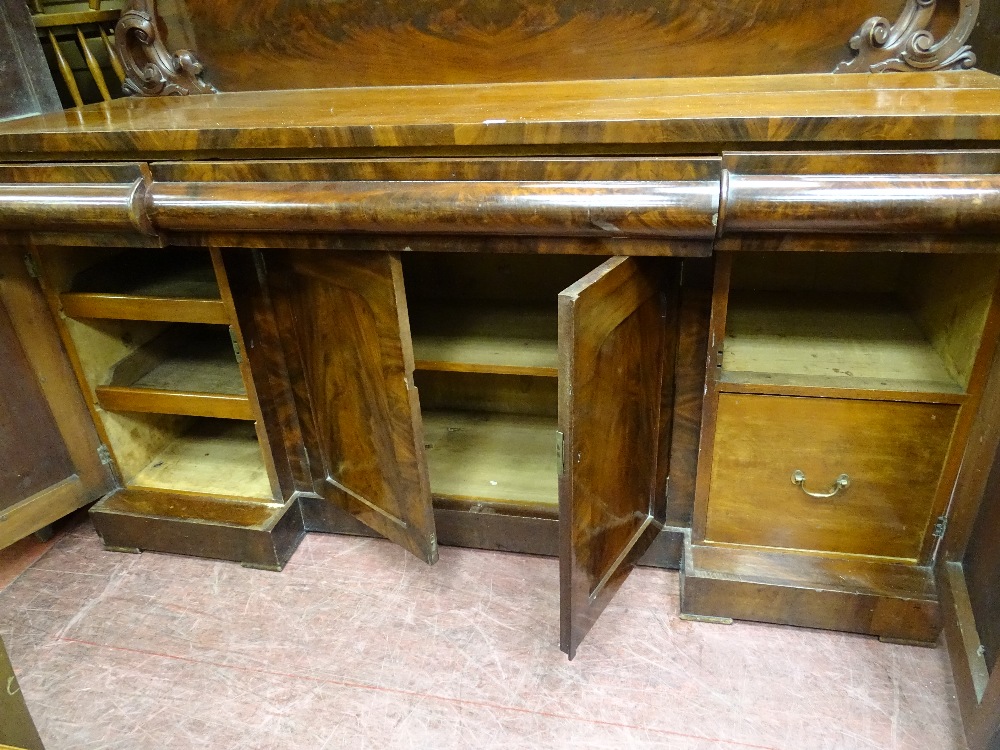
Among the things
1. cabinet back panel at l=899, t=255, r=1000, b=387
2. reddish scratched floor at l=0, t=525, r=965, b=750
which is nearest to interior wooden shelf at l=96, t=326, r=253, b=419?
reddish scratched floor at l=0, t=525, r=965, b=750

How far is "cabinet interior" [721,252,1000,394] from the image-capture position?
115 cm

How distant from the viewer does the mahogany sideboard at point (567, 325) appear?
955mm

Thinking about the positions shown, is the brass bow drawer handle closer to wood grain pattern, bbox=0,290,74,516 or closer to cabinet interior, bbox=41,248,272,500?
cabinet interior, bbox=41,248,272,500

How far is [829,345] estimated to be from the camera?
1317 millimetres

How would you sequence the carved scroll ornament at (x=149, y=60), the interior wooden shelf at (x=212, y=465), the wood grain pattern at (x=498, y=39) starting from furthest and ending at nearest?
1. the interior wooden shelf at (x=212, y=465)
2. the carved scroll ornament at (x=149, y=60)
3. the wood grain pattern at (x=498, y=39)

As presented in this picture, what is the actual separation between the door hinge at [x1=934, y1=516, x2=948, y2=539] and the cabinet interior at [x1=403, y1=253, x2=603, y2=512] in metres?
0.73

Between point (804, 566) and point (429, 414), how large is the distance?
994 mm

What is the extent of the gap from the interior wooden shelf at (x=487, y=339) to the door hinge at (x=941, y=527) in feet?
2.41

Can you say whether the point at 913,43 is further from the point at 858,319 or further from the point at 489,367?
the point at 489,367

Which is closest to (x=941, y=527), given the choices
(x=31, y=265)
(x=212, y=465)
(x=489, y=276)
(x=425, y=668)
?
(x=425, y=668)

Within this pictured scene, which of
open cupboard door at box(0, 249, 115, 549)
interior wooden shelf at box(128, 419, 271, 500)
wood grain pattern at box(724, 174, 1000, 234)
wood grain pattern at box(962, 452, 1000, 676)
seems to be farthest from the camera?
interior wooden shelf at box(128, 419, 271, 500)

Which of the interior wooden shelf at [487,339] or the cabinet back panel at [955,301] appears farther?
the interior wooden shelf at [487,339]

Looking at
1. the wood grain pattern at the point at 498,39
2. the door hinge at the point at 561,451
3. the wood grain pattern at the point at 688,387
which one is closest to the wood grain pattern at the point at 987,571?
the wood grain pattern at the point at 688,387

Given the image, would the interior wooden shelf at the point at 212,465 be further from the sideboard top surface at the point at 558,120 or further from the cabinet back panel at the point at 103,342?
the sideboard top surface at the point at 558,120
